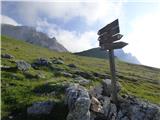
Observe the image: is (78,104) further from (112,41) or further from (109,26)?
(109,26)

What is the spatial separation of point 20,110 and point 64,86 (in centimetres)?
734

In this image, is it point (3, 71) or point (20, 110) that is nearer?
point (20, 110)

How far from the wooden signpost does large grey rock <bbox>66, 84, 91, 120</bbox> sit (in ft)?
13.6

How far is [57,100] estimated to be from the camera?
1106 inches

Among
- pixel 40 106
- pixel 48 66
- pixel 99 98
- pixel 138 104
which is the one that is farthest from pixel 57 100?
pixel 48 66

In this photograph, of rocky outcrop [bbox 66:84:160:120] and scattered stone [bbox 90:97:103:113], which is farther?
scattered stone [bbox 90:97:103:113]

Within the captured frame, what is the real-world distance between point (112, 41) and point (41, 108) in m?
8.91

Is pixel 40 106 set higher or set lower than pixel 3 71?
lower

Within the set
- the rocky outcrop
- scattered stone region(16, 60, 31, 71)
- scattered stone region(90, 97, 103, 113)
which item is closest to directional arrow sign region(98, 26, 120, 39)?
the rocky outcrop

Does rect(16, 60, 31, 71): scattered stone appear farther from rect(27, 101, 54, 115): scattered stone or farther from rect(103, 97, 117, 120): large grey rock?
rect(103, 97, 117, 120): large grey rock

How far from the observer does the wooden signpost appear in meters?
29.2

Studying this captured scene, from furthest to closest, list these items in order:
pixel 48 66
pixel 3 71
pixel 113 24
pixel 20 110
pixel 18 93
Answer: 1. pixel 48 66
2. pixel 3 71
3. pixel 18 93
4. pixel 113 24
5. pixel 20 110

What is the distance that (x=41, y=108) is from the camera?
26.5 m

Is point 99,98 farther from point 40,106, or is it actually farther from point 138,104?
point 40,106
